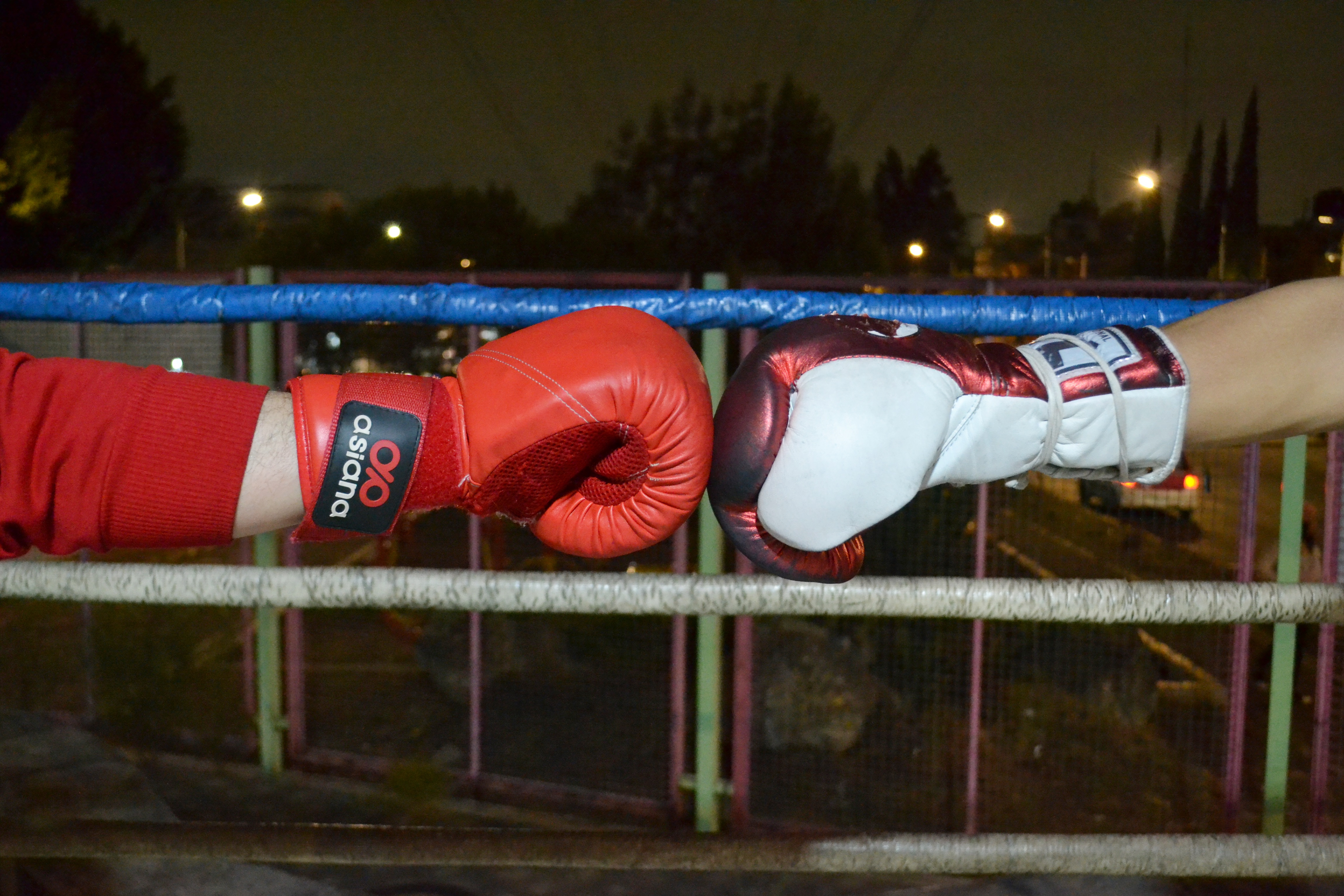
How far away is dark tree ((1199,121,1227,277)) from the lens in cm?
3622

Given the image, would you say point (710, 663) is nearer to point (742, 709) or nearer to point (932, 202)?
point (742, 709)

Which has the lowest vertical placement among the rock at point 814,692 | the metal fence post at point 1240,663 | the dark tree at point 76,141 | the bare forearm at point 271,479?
the rock at point 814,692

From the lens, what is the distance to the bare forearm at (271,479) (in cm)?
87

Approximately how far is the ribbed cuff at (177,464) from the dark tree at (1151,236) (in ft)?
154

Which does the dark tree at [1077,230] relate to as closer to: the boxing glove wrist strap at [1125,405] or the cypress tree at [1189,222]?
the cypress tree at [1189,222]

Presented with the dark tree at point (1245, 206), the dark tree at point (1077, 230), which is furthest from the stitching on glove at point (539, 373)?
the dark tree at point (1077, 230)

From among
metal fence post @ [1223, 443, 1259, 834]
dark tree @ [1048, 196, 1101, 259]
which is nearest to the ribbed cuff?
metal fence post @ [1223, 443, 1259, 834]

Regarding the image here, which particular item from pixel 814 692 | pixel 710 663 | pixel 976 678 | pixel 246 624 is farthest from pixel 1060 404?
pixel 246 624

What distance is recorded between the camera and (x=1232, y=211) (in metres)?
37.2

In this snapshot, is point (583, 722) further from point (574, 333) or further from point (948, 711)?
point (574, 333)

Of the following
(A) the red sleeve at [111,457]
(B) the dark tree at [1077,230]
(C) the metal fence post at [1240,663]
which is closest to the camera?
(A) the red sleeve at [111,457]

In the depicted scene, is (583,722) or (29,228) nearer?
(583,722)

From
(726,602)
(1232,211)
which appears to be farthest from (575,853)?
(1232,211)

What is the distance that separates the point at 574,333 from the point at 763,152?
85.3 feet
